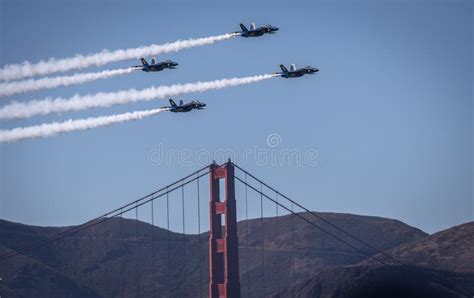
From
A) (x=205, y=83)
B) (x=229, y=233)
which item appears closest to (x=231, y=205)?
(x=229, y=233)

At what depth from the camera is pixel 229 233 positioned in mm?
174625

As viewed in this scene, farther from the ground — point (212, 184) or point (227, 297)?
point (212, 184)

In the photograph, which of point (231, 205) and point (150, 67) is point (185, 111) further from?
point (231, 205)

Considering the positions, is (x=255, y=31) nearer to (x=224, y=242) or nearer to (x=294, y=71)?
(x=294, y=71)

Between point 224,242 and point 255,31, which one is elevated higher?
point 255,31

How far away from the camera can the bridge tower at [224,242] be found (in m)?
172

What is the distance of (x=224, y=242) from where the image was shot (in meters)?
174

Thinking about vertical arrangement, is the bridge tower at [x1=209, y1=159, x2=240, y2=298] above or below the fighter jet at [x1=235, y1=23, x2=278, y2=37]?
below

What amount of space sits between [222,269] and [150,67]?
2977cm

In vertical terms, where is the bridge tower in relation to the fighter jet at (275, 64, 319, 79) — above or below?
below

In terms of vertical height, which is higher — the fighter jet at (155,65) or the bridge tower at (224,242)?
the fighter jet at (155,65)

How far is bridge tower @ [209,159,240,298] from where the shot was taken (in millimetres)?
172000

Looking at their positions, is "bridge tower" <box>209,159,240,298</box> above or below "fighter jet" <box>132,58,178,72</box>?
below

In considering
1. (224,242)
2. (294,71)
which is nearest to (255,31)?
(294,71)
